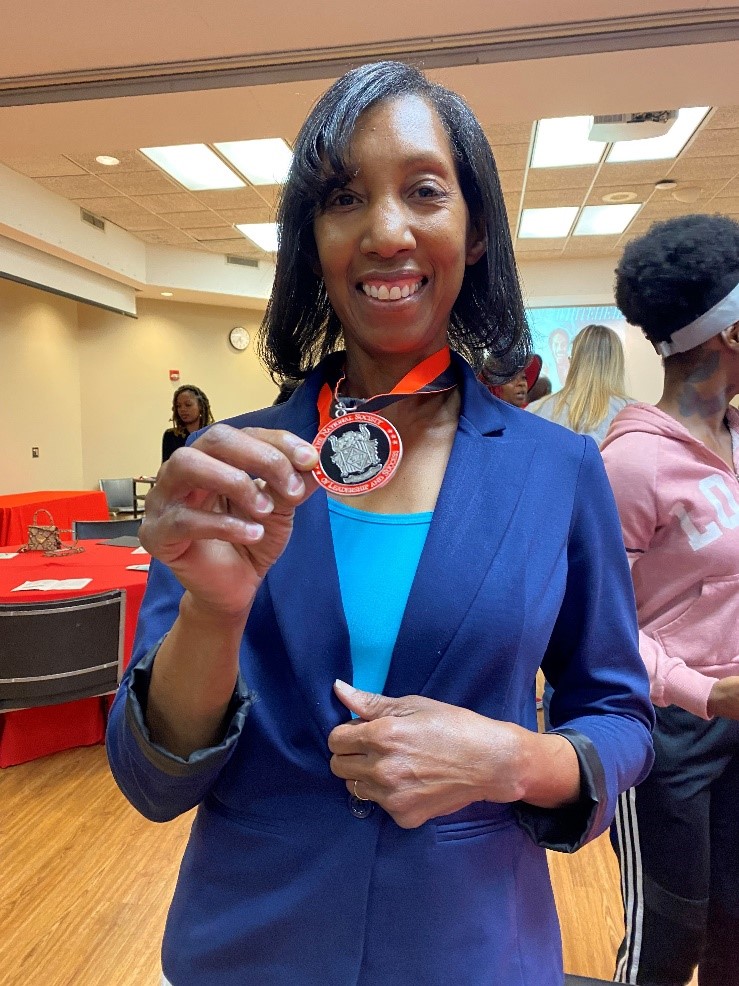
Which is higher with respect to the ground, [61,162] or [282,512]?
[61,162]

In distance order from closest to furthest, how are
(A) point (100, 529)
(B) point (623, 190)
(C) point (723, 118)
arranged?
(A) point (100, 529)
(C) point (723, 118)
(B) point (623, 190)

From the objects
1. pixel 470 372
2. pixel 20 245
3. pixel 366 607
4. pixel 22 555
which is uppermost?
pixel 20 245

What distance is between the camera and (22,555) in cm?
443

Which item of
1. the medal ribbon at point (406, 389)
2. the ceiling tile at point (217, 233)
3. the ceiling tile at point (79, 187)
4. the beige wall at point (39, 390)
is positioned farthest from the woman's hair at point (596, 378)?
the beige wall at point (39, 390)

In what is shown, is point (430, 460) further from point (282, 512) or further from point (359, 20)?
point (359, 20)

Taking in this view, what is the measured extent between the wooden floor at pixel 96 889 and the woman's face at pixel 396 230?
2264mm

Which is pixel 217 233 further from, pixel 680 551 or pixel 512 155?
pixel 680 551

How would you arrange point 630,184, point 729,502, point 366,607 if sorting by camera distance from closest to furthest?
point 366,607
point 729,502
point 630,184

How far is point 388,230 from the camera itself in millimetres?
817

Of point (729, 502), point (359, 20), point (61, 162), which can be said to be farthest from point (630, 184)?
point (729, 502)

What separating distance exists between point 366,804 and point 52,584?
11.0 ft

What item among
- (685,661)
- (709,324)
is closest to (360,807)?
(685,661)

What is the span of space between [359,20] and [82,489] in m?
8.57

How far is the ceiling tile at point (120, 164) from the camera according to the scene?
6.27 metres
